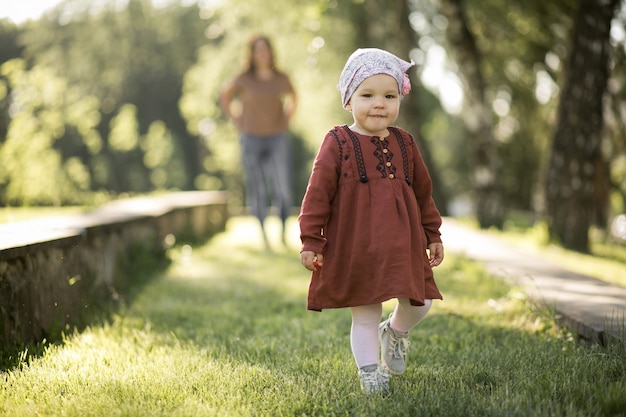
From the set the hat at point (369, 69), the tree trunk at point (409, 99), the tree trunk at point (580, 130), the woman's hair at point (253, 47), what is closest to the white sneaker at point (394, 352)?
the hat at point (369, 69)

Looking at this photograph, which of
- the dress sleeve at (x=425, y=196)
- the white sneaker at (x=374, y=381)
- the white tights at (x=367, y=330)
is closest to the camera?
the white sneaker at (x=374, y=381)

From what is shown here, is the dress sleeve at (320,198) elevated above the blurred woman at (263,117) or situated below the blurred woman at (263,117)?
below

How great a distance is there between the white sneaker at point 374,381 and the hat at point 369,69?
3.86 ft

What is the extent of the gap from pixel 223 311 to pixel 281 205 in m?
3.80

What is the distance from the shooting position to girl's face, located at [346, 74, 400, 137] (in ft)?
10.1

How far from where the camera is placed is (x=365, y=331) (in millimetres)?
3041

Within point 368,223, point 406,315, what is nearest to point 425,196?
point 368,223

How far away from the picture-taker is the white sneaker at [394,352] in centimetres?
320

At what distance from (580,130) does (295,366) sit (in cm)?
610

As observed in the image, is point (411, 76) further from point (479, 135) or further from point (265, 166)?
point (265, 166)

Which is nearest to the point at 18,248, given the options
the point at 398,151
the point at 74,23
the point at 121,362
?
the point at 121,362

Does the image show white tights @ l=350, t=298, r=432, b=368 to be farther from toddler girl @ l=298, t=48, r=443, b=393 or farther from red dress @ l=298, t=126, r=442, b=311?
red dress @ l=298, t=126, r=442, b=311

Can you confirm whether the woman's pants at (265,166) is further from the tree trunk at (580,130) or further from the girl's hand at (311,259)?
the girl's hand at (311,259)

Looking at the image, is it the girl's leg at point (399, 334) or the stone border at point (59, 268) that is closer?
Result: the girl's leg at point (399, 334)
